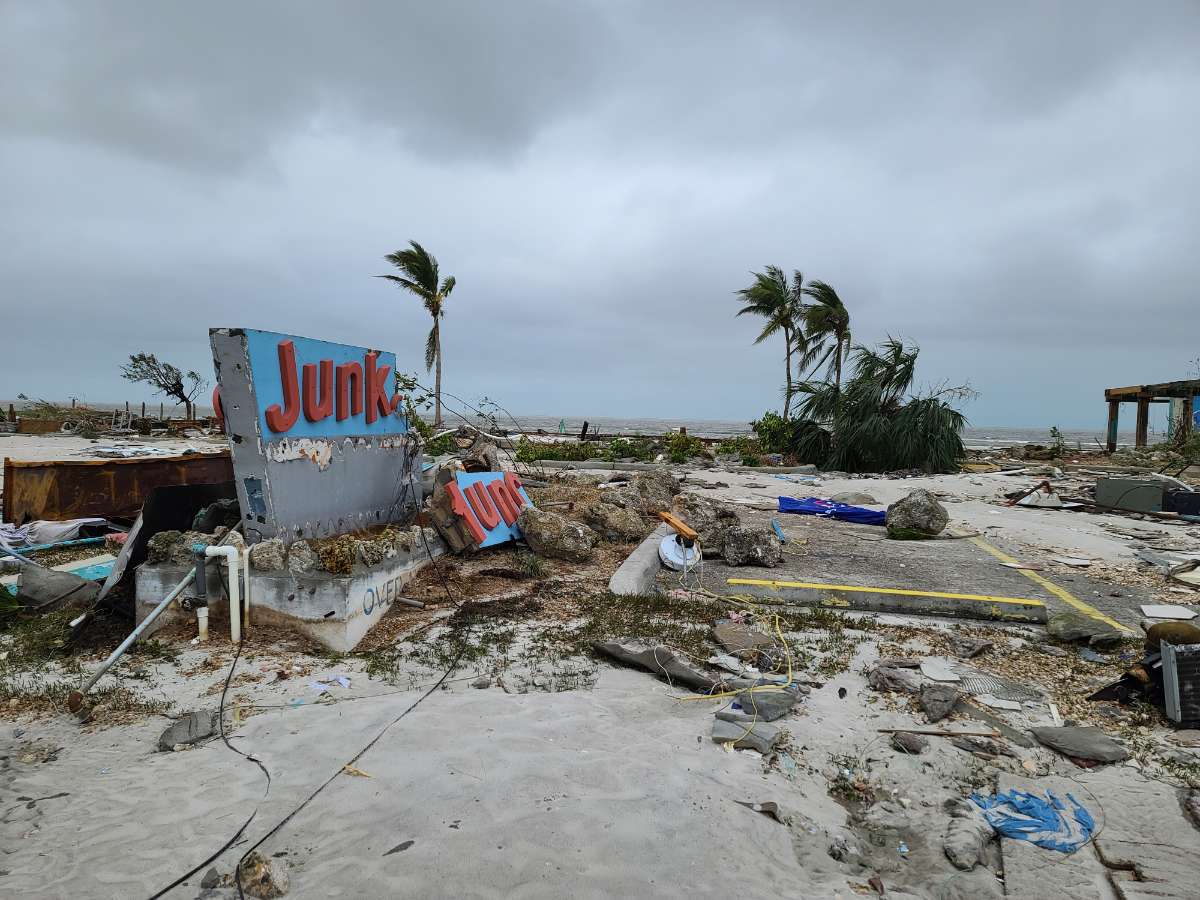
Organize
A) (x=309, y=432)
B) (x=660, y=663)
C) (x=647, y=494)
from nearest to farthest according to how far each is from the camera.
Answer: (x=660, y=663), (x=309, y=432), (x=647, y=494)

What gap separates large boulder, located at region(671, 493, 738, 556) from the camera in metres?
7.65

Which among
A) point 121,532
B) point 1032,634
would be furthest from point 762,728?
point 121,532

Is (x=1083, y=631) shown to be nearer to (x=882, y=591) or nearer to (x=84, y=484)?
(x=882, y=591)

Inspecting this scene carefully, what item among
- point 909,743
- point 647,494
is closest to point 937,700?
point 909,743

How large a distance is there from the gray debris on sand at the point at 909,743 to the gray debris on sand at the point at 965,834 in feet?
1.22

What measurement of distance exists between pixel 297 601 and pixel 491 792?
2727 mm

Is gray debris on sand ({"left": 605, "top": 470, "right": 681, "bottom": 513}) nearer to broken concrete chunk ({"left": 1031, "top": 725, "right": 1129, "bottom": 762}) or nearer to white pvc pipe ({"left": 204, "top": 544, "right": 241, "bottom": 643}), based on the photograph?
white pvc pipe ({"left": 204, "top": 544, "right": 241, "bottom": 643})

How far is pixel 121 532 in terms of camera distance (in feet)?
27.9

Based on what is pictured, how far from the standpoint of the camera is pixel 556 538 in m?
7.33

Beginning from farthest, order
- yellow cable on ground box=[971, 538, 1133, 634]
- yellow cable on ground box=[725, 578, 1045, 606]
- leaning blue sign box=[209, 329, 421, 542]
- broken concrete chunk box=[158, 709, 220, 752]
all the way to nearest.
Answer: yellow cable on ground box=[725, 578, 1045, 606], yellow cable on ground box=[971, 538, 1133, 634], leaning blue sign box=[209, 329, 421, 542], broken concrete chunk box=[158, 709, 220, 752]

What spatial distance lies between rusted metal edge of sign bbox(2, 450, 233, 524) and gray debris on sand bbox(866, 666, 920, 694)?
316 inches

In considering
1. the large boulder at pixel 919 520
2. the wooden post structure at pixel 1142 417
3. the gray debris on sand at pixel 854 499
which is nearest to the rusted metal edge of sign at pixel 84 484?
the large boulder at pixel 919 520

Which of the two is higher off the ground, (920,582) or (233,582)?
(233,582)

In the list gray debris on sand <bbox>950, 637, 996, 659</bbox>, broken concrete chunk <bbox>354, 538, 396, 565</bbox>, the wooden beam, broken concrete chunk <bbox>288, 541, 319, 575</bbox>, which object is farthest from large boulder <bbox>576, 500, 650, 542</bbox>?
gray debris on sand <bbox>950, 637, 996, 659</bbox>
